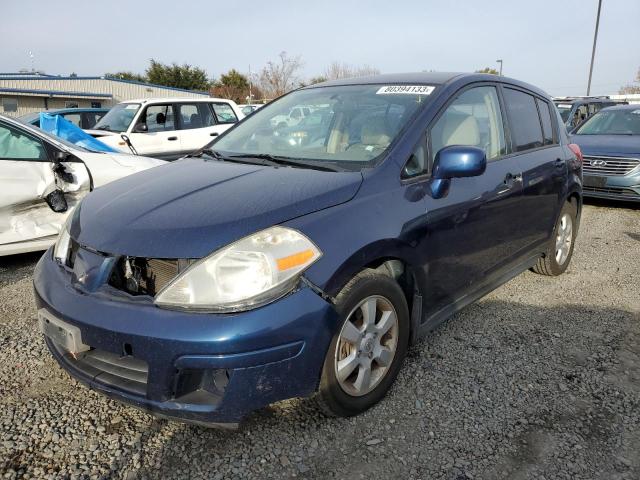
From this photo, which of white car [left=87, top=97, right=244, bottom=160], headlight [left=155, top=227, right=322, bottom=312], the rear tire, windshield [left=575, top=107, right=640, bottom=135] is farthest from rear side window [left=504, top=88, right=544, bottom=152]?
white car [left=87, top=97, right=244, bottom=160]

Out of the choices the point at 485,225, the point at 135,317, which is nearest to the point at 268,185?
the point at 135,317

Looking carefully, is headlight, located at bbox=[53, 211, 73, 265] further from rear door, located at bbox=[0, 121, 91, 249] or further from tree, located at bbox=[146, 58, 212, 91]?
tree, located at bbox=[146, 58, 212, 91]

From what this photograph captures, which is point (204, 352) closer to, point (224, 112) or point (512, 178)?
point (512, 178)

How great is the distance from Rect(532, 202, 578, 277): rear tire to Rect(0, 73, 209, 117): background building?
103 feet

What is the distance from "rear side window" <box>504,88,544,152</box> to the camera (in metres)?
3.58

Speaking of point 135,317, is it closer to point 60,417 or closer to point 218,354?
point 218,354

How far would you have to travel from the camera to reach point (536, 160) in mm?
3711

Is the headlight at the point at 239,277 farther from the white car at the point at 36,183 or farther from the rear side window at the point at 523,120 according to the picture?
the white car at the point at 36,183

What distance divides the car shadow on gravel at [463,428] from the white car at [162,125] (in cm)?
755

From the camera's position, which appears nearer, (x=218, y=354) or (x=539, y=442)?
(x=218, y=354)

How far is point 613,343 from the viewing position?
3281 mm

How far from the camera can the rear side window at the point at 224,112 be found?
10679mm

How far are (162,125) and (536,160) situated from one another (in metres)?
7.88

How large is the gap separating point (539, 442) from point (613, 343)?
4.40 feet
